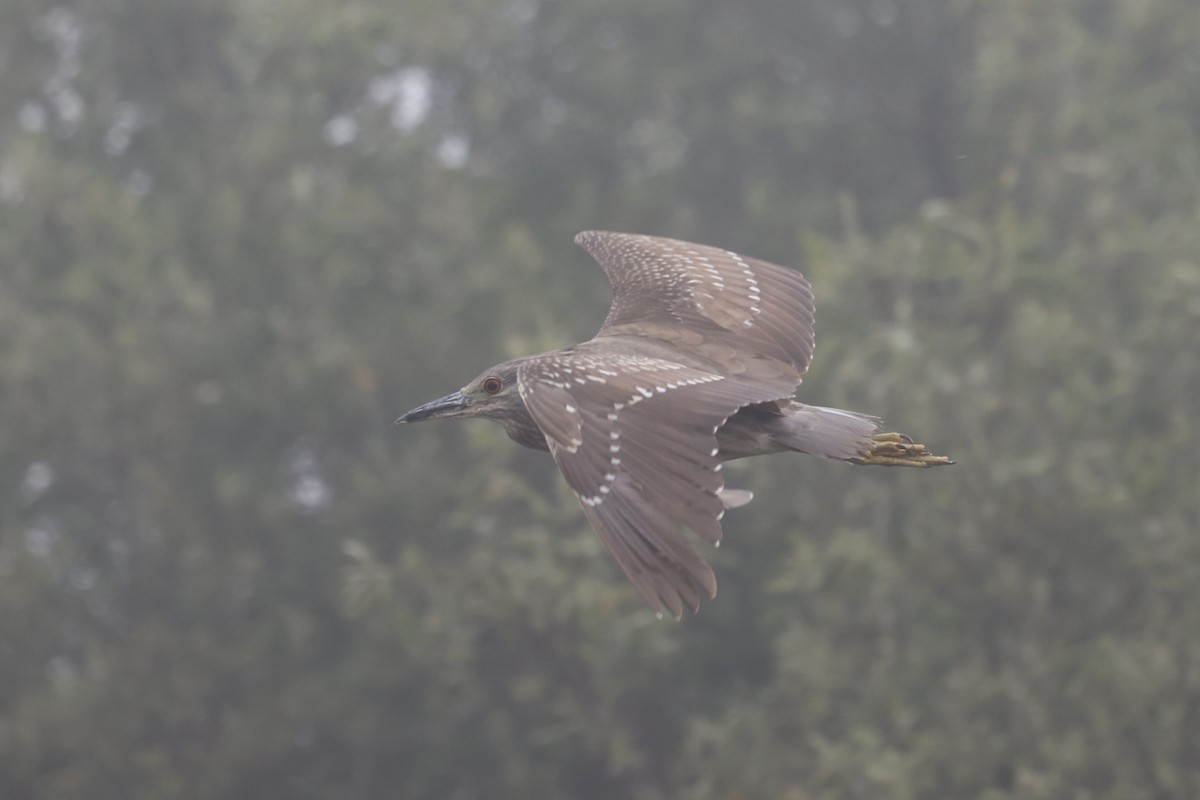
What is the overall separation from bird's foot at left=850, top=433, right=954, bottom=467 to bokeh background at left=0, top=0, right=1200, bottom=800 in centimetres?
334

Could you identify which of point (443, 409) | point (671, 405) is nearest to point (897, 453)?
point (671, 405)

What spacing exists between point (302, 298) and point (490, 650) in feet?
10.8

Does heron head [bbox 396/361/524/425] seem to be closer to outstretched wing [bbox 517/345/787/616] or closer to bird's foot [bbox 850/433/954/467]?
outstretched wing [bbox 517/345/787/616]

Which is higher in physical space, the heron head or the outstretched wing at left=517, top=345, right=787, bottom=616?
the outstretched wing at left=517, top=345, right=787, bottom=616

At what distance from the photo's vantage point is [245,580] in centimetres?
1277

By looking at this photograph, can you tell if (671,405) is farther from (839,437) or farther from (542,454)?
(542,454)

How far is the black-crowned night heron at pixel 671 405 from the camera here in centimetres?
439

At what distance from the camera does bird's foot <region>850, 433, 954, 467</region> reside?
566cm

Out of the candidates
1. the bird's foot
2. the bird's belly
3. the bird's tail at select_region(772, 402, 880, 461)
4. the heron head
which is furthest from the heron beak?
the bird's foot

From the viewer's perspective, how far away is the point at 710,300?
635 cm

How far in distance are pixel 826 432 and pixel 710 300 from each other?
1.03m

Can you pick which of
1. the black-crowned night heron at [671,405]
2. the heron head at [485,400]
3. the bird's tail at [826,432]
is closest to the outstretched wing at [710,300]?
the black-crowned night heron at [671,405]

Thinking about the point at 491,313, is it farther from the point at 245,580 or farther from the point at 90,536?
the point at 90,536

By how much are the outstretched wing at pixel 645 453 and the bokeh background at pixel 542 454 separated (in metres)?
4.46
